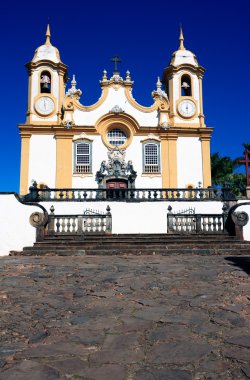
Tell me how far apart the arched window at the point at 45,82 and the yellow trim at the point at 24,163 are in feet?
12.5

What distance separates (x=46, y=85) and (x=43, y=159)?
17.3 feet

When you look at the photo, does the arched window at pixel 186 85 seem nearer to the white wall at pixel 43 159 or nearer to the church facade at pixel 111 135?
the church facade at pixel 111 135

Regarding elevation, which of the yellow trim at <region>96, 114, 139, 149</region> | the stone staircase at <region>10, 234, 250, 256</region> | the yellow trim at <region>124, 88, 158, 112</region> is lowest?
the stone staircase at <region>10, 234, 250, 256</region>

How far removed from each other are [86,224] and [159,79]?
603 inches

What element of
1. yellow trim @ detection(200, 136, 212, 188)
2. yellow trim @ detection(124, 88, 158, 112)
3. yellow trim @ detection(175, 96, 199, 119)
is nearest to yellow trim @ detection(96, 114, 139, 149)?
yellow trim @ detection(124, 88, 158, 112)

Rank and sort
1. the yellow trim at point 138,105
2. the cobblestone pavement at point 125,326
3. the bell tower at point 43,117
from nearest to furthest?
1. the cobblestone pavement at point 125,326
2. the bell tower at point 43,117
3. the yellow trim at point 138,105

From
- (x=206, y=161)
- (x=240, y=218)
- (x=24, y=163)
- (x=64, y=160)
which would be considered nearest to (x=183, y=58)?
(x=206, y=161)

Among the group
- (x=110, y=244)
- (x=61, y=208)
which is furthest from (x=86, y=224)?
(x=61, y=208)

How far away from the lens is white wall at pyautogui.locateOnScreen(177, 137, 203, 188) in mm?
22166

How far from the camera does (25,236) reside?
11.0 meters

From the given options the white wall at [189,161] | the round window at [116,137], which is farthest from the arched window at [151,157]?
the round window at [116,137]

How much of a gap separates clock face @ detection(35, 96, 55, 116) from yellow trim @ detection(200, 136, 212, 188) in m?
9.68

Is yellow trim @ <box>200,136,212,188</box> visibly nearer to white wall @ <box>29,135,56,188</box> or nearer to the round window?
the round window

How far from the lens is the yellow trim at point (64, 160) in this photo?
2147cm
